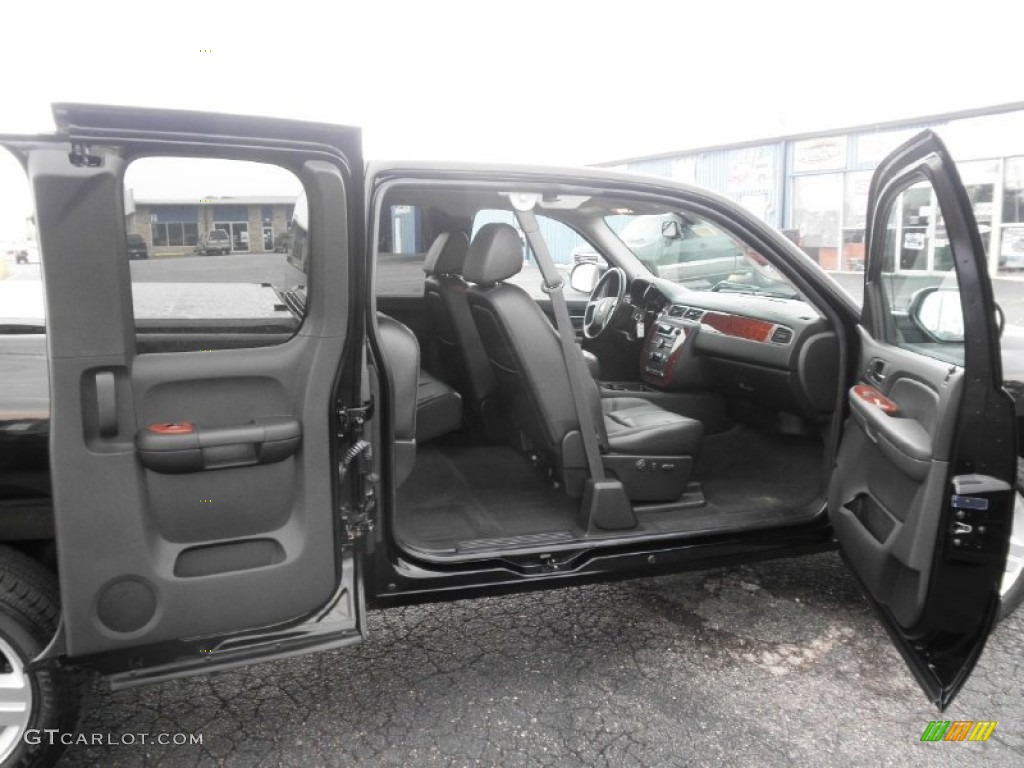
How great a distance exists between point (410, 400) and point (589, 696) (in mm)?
1105

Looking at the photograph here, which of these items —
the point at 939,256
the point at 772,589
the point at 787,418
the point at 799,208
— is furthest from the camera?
the point at 799,208

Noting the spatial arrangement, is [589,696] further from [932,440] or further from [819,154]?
[819,154]

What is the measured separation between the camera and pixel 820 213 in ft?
59.0

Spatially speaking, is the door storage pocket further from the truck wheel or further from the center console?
the truck wheel

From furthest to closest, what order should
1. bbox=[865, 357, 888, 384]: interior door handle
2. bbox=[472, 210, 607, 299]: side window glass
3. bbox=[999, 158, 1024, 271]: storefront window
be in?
bbox=[999, 158, 1024, 271]: storefront window
bbox=[472, 210, 607, 299]: side window glass
bbox=[865, 357, 888, 384]: interior door handle

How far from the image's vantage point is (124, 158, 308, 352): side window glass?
6.18 ft

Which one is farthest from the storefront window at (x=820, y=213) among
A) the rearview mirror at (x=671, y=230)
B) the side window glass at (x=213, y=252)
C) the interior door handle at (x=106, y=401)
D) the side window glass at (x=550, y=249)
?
the interior door handle at (x=106, y=401)

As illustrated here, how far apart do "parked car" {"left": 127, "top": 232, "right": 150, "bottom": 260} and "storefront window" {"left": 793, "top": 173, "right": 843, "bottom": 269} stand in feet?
55.3

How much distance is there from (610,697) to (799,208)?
1785cm

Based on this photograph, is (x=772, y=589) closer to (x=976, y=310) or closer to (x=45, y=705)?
(x=976, y=310)

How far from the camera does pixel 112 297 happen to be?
179cm

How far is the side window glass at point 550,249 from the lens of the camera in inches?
117

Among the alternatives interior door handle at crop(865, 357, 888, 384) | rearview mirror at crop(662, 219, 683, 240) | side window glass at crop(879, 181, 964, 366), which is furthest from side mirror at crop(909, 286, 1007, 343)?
rearview mirror at crop(662, 219, 683, 240)

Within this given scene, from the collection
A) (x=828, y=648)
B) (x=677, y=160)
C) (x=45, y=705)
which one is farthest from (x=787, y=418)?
(x=677, y=160)
